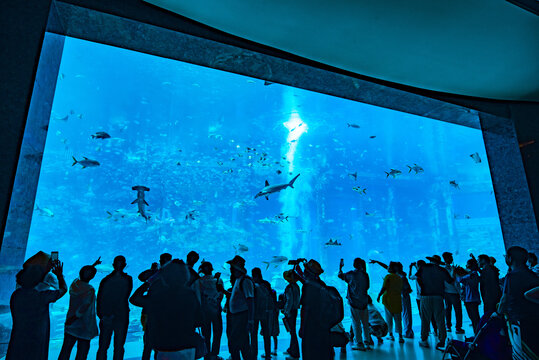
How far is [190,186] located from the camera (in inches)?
1670

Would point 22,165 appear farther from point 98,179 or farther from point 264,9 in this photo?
point 98,179

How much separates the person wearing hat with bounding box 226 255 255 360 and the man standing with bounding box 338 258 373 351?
2265mm

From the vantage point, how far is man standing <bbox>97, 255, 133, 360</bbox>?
4027mm

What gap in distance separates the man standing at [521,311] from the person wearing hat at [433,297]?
268 centimetres

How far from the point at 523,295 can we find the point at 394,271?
3.40m

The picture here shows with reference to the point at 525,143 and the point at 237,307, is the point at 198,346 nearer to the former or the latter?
the point at 237,307

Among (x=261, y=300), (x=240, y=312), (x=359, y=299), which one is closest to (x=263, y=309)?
(x=261, y=300)

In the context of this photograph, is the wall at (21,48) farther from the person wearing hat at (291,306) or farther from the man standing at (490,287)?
the man standing at (490,287)

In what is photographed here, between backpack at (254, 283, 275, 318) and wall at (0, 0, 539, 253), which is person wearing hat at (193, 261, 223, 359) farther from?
wall at (0, 0, 539, 253)

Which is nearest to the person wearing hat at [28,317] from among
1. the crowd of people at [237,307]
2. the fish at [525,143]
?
the crowd of people at [237,307]

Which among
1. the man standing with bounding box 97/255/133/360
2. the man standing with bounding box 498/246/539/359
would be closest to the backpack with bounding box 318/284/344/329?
the man standing with bounding box 498/246/539/359

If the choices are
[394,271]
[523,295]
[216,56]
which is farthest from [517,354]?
[216,56]

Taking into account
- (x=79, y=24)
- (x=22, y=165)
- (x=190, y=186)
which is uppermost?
(x=190, y=186)

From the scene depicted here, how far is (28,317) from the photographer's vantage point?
295cm
